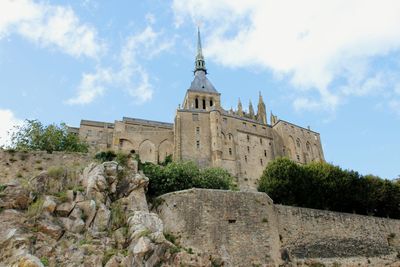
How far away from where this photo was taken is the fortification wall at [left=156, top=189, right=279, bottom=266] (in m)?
19.8

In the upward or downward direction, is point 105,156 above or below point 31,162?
above

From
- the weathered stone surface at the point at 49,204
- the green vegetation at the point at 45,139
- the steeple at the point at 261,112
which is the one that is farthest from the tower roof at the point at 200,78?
the weathered stone surface at the point at 49,204

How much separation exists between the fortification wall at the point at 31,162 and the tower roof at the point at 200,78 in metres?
58.1

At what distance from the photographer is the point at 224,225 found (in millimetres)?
20594

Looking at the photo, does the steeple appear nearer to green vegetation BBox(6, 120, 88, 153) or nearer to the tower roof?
the tower roof

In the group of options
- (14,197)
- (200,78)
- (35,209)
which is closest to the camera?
(35,209)

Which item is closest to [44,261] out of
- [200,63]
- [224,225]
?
[224,225]

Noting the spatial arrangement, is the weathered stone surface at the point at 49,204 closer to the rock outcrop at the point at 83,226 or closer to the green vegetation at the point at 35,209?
the rock outcrop at the point at 83,226

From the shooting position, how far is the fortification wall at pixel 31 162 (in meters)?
21.2

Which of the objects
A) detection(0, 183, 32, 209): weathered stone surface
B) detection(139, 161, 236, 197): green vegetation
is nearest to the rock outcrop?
detection(0, 183, 32, 209): weathered stone surface

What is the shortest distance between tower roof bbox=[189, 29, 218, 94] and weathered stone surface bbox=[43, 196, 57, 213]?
63016mm

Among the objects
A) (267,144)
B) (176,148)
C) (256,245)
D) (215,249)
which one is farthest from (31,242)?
(267,144)

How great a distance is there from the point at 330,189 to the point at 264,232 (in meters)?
10.3

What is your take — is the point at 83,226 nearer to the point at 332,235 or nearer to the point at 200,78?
the point at 332,235
